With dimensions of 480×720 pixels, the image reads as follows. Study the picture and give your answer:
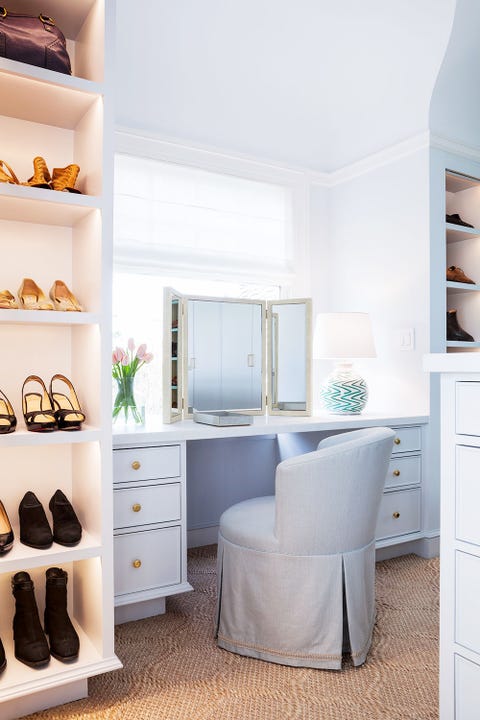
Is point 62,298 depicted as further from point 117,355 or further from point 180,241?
point 180,241

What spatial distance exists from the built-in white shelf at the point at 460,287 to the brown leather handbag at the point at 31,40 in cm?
229

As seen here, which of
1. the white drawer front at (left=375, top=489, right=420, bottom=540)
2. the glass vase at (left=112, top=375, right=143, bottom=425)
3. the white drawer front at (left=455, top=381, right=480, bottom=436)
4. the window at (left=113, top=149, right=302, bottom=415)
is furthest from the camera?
the window at (left=113, top=149, right=302, bottom=415)

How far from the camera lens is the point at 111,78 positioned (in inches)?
68.9

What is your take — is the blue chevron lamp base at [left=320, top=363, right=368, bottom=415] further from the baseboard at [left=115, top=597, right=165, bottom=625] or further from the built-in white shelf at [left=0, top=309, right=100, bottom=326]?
the built-in white shelf at [left=0, top=309, right=100, bottom=326]

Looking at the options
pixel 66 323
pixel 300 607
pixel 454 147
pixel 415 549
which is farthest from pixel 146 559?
pixel 454 147

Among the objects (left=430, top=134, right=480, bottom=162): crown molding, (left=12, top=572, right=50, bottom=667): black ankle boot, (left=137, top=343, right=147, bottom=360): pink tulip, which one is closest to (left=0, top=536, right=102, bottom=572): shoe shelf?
(left=12, top=572, right=50, bottom=667): black ankle boot

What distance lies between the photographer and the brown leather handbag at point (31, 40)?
64.9 inches

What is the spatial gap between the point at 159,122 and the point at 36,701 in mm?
2632

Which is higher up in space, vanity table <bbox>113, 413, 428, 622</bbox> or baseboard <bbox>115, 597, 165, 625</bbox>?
vanity table <bbox>113, 413, 428, 622</bbox>

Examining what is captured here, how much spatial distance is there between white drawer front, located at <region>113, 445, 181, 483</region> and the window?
30.8 inches

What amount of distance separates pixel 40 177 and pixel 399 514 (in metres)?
2.29

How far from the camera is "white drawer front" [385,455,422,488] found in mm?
2867

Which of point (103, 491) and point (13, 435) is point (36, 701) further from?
point (13, 435)

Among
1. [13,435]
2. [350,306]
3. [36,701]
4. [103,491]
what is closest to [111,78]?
[13,435]
